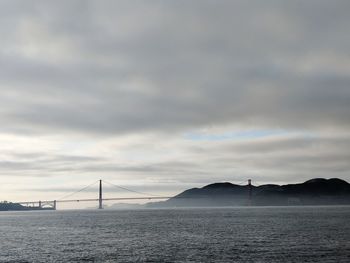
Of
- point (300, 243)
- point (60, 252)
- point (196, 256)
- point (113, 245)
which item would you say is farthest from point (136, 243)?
point (300, 243)

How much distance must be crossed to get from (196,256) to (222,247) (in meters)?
11.1

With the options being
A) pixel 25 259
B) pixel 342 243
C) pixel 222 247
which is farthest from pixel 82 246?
pixel 342 243

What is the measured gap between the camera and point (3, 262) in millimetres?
60094

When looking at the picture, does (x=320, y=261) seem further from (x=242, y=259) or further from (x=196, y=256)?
(x=196, y=256)

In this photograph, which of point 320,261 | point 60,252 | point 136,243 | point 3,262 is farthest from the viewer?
point 136,243

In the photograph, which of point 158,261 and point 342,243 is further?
point 342,243

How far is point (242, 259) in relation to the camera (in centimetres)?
5891

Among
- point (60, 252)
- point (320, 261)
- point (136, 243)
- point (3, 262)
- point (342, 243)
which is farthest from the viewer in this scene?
point (136, 243)

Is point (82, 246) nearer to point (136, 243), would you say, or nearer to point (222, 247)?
point (136, 243)

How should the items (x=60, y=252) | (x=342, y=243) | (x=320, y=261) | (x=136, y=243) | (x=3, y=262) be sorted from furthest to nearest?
(x=136, y=243)
(x=342, y=243)
(x=60, y=252)
(x=3, y=262)
(x=320, y=261)

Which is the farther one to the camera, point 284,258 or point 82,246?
point 82,246

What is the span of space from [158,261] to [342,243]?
32161mm

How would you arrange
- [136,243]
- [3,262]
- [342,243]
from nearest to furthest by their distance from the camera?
[3,262]
[342,243]
[136,243]

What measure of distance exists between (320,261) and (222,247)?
1878 cm
